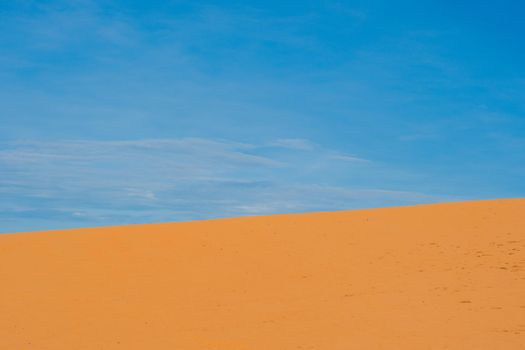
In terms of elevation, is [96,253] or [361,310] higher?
[96,253]

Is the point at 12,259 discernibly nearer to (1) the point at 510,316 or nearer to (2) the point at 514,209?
(1) the point at 510,316

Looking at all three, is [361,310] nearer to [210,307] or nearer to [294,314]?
[294,314]

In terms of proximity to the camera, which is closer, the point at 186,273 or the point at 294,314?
the point at 294,314

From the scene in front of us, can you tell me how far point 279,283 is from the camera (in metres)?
18.0

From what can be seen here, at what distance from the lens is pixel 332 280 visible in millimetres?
18016

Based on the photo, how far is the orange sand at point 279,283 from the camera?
44.8 feet

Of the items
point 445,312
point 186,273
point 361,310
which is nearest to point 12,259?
point 186,273

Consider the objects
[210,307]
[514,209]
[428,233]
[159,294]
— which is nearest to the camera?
[210,307]

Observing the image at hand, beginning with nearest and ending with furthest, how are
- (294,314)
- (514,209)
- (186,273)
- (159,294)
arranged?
(294,314)
(159,294)
(186,273)
(514,209)

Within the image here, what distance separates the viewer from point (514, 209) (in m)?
23.9

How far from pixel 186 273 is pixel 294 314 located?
551 centimetres

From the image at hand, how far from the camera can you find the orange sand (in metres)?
13.7

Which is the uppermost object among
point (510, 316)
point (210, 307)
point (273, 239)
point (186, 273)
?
point (273, 239)

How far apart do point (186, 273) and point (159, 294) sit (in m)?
1.92
